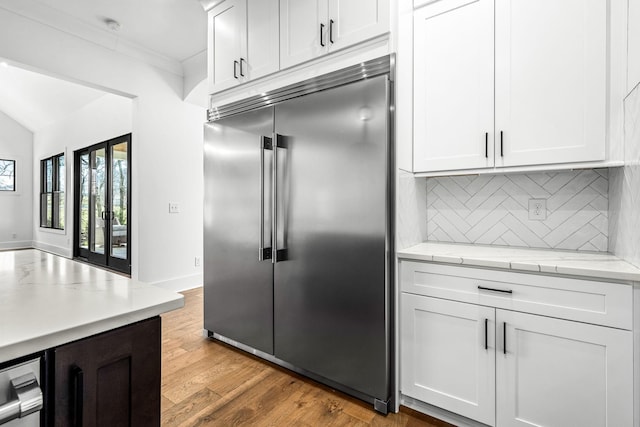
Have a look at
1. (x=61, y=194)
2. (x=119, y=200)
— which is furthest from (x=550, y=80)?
(x=61, y=194)

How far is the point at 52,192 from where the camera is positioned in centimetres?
691

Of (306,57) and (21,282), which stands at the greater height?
(306,57)

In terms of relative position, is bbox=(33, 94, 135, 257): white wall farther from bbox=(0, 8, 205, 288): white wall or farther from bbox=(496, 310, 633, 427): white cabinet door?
bbox=(496, 310, 633, 427): white cabinet door

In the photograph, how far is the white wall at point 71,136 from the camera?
4.89 meters

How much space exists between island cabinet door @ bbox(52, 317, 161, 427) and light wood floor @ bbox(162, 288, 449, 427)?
1.09 m

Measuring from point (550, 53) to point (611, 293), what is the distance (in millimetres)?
1167

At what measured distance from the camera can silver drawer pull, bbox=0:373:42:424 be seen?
1.70ft

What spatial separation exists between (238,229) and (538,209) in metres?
1.99

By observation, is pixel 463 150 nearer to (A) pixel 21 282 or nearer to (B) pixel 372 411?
(B) pixel 372 411

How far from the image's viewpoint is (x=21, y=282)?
0.96 m

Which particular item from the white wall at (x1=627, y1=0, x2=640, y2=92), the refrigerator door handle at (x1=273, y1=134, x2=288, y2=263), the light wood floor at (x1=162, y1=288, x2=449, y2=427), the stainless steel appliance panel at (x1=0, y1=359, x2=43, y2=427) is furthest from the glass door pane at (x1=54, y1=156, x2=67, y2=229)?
the white wall at (x1=627, y1=0, x2=640, y2=92)

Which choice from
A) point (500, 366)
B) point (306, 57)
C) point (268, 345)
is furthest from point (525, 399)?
point (306, 57)

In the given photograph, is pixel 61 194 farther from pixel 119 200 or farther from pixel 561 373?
pixel 561 373

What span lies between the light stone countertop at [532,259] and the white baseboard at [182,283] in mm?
3254
